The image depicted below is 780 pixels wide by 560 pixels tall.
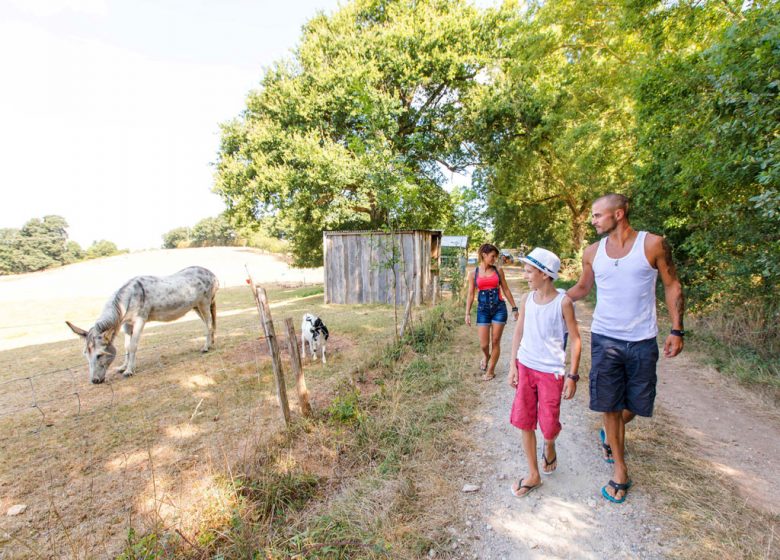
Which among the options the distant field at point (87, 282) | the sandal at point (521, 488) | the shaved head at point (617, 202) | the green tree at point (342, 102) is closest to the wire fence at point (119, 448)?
the sandal at point (521, 488)

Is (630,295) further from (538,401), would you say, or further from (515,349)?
(538,401)

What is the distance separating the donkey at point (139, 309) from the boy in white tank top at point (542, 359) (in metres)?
6.18

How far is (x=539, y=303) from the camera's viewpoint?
9.14 feet

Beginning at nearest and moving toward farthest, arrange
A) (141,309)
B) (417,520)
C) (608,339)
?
(417,520) → (608,339) → (141,309)

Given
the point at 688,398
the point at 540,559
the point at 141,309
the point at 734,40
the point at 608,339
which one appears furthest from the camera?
the point at 141,309

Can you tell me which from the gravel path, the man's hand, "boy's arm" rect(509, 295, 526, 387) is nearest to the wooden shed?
the gravel path

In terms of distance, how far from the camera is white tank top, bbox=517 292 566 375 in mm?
2660

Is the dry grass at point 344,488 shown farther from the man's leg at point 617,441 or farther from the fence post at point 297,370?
the man's leg at point 617,441

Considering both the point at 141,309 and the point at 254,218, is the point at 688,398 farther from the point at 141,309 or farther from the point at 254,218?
the point at 254,218

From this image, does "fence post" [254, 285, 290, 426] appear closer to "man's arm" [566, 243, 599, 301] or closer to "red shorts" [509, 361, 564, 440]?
"red shorts" [509, 361, 564, 440]

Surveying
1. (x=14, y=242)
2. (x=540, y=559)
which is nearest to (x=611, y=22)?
(x=540, y=559)

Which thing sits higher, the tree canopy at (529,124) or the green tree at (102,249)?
the tree canopy at (529,124)

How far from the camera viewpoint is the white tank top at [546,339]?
2.66 metres

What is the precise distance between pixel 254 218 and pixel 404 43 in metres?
9.88
